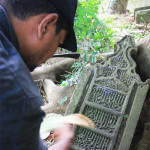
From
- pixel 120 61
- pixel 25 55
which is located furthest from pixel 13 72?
pixel 120 61

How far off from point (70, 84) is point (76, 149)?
0.96 meters

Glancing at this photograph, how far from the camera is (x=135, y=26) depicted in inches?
188

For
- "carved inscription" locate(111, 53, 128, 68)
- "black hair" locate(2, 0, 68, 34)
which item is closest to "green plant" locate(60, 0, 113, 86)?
"carved inscription" locate(111, 53, 128, 68)

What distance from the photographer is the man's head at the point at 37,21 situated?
80 centimetres

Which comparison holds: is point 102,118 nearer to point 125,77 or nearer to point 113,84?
point 113,84

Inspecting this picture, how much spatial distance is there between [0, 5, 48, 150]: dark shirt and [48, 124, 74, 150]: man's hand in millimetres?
393

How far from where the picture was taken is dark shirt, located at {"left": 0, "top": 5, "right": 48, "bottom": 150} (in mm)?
582

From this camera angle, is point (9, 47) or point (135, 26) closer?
point (9, 47)

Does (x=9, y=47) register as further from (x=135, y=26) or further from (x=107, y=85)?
(x=135, y=26)

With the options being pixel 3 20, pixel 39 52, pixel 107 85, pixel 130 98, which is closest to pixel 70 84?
pixel 107 85

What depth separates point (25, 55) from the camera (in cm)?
88

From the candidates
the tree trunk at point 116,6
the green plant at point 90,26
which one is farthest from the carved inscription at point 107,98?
the tree trunk at point 116,6

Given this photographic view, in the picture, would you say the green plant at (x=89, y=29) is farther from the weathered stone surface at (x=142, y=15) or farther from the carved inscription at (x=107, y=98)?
the weathered stone surface at (x=142, y=15)

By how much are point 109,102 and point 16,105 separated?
136 cm
